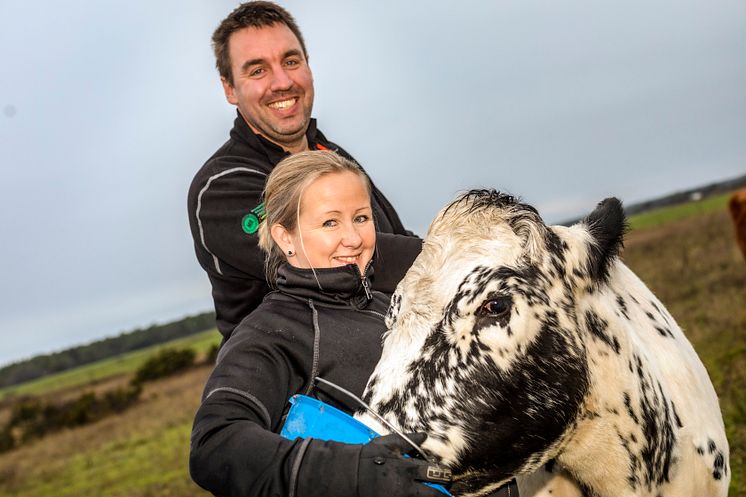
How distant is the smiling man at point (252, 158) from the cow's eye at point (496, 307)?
980 millimetres

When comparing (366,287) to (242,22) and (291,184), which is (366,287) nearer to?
(291,184)

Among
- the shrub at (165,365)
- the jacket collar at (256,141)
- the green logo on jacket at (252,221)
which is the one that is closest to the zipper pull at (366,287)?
the green logo on jacket at (252,221)

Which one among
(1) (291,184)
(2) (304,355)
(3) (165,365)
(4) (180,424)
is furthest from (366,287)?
(3) (165,365)

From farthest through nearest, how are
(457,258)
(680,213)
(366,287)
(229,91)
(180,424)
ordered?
(680,213) → (180,424) → (229,91) → (366,287) → (457,258)

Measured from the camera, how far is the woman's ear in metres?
2.80

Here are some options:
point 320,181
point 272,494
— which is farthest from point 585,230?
point 272,494

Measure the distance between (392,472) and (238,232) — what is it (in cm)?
176

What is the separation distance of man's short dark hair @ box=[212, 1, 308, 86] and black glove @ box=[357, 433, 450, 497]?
269 cm

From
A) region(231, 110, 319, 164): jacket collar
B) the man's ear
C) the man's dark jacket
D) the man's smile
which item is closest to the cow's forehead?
the man's dark jacket

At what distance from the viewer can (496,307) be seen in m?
2.14

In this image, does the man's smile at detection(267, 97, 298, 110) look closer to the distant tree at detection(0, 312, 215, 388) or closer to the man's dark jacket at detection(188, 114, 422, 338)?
the man's dark jacket at detection(188, 114, 422, 338)

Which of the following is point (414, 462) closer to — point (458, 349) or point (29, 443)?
point (458, 349)

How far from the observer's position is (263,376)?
2.28 meters

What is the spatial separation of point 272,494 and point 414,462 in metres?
0.37
